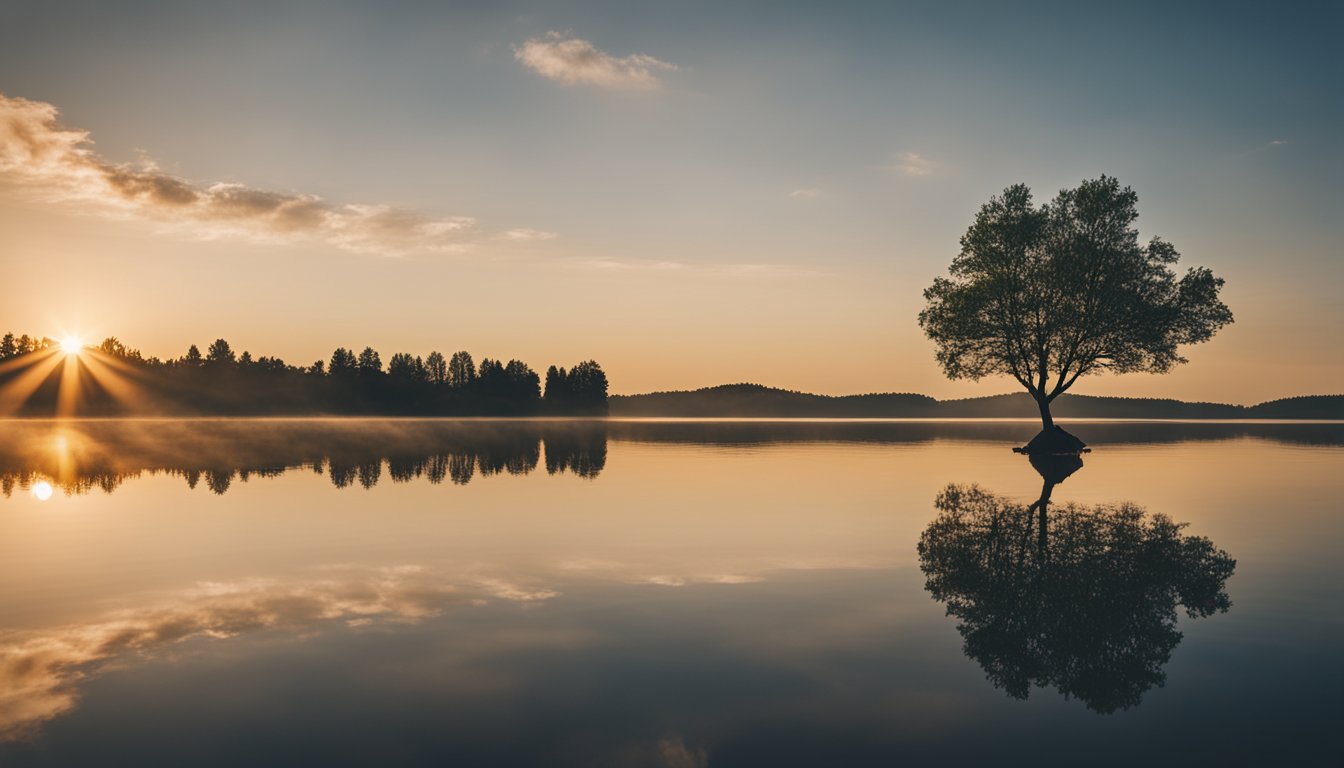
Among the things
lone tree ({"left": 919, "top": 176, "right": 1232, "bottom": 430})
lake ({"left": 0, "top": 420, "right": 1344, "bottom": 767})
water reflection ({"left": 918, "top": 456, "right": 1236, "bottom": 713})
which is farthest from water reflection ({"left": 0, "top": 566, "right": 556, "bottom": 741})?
lone tree ({"left": 919, "top": 176, "right": 1232, "bottom": 430})

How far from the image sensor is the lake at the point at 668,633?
8.08 m

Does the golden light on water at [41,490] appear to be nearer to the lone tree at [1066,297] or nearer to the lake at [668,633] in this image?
the lake at [668,633]

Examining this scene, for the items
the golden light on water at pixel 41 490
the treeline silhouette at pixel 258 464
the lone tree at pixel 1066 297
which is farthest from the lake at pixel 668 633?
the lone tree at pixel 1066 297

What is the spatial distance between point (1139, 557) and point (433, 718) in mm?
16397

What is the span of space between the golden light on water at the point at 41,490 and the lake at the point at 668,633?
374 centimetres

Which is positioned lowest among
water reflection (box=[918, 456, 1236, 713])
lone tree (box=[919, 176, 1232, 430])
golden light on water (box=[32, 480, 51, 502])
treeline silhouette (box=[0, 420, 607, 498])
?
golden light on water (box=[32, 480, 51, 502])

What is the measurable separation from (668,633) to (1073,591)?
7986 millimetres

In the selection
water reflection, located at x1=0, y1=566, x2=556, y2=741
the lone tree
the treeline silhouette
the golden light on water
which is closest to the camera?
water reflection, located at x1=0, y1=566, x2=556, y2=741

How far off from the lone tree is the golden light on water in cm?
5838

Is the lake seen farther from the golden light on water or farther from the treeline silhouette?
the treeline silhouette

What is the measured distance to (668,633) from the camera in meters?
11.9

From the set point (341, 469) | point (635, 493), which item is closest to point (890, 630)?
point (635, 493)

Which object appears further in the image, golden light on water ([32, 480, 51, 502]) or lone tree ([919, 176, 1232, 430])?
lone tree ([919, 176, 1232, 430])

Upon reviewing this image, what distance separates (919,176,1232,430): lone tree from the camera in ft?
189
